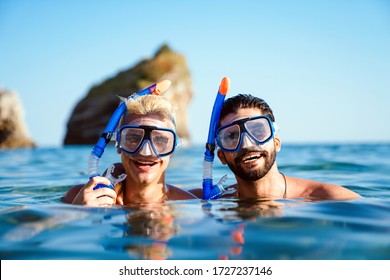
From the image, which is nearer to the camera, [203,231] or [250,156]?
[203,231]

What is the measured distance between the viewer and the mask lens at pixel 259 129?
352cm

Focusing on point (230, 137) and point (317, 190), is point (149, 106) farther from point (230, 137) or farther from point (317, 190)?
point (317, 190)

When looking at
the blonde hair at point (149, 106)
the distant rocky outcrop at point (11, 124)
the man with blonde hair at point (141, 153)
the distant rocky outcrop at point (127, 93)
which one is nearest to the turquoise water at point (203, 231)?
the man with blonde hair at point (141, 153)

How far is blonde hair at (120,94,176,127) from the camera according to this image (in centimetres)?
354

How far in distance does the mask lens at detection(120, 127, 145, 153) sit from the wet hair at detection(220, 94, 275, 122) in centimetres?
76

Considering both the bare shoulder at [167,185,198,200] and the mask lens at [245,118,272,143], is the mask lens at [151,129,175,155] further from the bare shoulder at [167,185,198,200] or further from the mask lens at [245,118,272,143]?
the mask lens at [245,118,272,143]

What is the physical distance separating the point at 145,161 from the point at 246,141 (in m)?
0.82

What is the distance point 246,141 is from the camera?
11.4 ft

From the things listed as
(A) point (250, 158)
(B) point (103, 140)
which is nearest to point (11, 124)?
(B) point (103, 140)

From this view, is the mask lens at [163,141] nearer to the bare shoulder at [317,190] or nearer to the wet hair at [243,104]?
the wet hair at [243,104]

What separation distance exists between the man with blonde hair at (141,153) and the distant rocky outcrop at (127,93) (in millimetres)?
27634

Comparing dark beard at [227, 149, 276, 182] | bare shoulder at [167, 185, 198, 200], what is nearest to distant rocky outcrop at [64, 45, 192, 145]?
bare shoulder at [167, 185, 198, 200]
